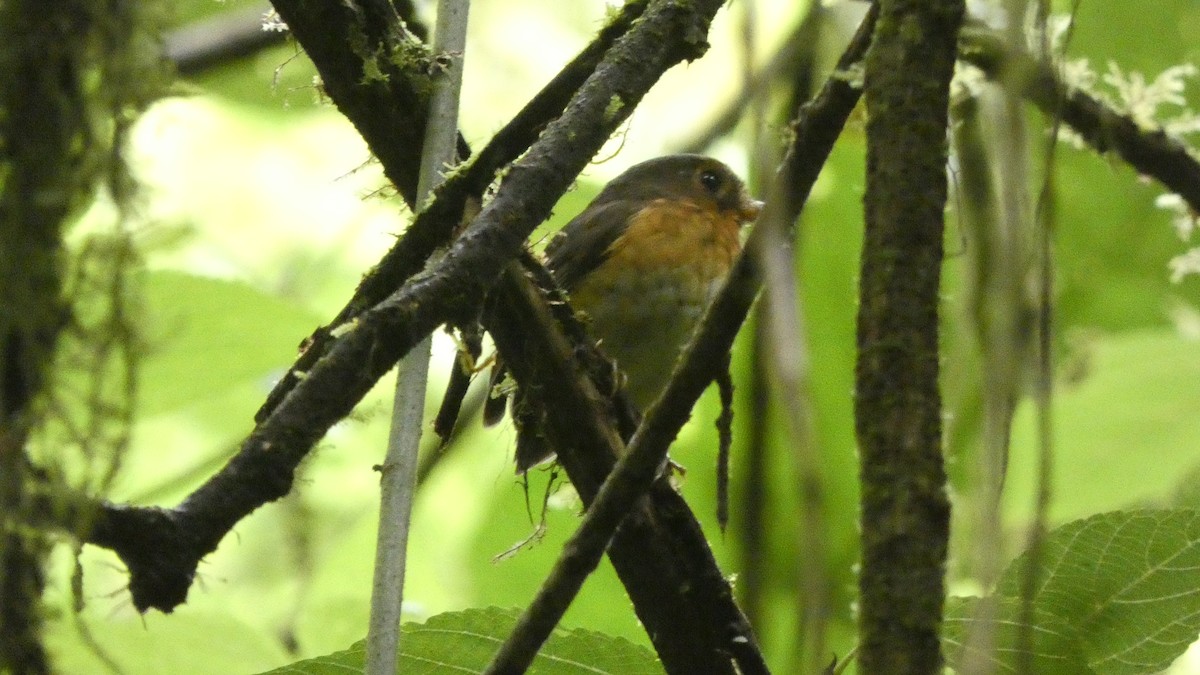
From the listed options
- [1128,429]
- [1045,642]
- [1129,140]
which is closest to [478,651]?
[1045,642]

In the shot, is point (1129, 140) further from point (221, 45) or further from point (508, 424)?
point (221, 45)

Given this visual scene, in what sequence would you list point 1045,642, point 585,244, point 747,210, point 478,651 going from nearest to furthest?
point 1045,642 < point 478,651 < point 585,244 < point 747,210

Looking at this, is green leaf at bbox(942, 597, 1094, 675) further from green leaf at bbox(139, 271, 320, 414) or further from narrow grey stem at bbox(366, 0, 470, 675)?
green leaf at bbox(139, 271, 320, 414)

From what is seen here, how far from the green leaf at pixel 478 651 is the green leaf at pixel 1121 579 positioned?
0.51 meters

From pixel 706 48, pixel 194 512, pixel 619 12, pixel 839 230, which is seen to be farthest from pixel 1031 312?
pixel 839 230

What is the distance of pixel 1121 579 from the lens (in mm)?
2051

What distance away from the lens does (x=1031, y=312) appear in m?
1.41

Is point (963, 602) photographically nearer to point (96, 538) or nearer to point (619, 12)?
point (619, 12)

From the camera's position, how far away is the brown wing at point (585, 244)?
13.5ft

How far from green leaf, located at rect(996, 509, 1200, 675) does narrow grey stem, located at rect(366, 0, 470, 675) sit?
33.2 inches

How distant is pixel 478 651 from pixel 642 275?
212 cm

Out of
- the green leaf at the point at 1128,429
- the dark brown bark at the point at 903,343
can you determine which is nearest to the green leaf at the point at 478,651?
the dark brown bark at the point at 903,343

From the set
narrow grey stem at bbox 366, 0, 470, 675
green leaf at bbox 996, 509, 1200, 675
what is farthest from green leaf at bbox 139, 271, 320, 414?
green leaf at bbox 996, 509, 1200, 675

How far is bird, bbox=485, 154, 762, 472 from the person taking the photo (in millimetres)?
3990
